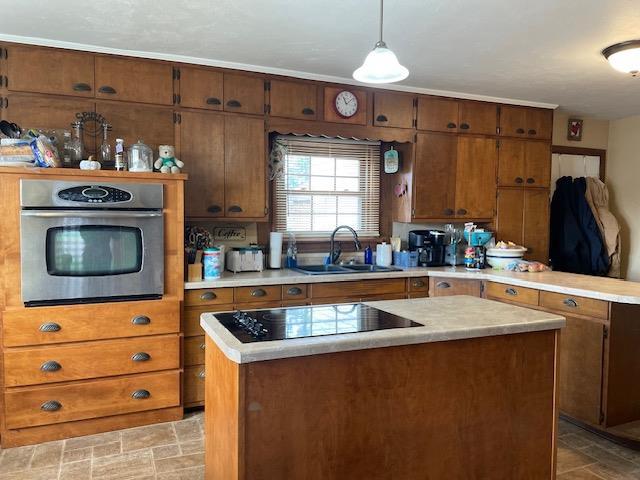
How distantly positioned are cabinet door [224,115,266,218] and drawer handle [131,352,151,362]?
1.13m

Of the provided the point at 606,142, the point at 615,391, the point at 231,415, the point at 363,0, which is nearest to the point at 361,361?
the point at 231,415

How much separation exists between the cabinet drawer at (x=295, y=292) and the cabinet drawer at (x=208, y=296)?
0.38 m

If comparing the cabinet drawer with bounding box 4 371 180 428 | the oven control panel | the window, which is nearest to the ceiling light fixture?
the window

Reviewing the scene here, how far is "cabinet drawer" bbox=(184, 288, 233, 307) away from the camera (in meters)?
3.25

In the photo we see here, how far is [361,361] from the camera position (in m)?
1.75

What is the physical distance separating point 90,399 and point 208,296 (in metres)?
0.91

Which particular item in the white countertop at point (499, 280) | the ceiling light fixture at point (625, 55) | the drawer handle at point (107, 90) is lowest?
the white countertop at point (499, 280)

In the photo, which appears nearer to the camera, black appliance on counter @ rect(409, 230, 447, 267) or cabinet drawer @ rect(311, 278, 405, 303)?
A: cabinet drawer @ rect(311, 278, 405, 303)

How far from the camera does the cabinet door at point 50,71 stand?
3.07 metres

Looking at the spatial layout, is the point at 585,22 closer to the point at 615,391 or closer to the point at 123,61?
the point at 615,391

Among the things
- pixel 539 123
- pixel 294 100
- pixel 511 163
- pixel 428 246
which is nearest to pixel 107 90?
pixel 294 100

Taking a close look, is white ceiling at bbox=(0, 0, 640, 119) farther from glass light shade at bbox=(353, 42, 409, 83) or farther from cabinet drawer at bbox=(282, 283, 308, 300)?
cabinet drawer at bbox=(282, 283, 308, 300)

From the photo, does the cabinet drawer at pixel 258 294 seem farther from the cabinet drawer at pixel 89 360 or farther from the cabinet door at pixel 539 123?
the cabinet door at pixel 539 123

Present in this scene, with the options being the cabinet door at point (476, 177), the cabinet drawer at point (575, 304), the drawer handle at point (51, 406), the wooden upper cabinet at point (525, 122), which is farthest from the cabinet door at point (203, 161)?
the wooden upper cabinet at point (525, 122)
